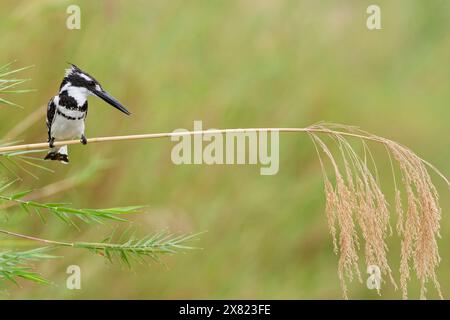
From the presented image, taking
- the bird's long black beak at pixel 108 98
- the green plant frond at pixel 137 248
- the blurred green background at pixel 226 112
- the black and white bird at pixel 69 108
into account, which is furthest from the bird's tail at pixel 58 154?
the green plant frond at pixel 137 248

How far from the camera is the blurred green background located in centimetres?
309

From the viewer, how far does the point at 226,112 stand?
3.64m

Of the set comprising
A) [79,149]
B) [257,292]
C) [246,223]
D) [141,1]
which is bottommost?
[257,292]

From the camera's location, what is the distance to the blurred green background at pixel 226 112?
3086 mm

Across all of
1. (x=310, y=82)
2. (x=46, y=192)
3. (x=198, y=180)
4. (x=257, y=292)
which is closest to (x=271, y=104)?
(x=310, y=82)

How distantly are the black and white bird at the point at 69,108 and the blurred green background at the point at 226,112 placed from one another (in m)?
0.47

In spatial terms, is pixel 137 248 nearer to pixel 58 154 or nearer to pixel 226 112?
pixel 58 154

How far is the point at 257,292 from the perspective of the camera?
3414 mm

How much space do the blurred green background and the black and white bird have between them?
0.47 metres

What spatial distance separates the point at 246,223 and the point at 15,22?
5.09 feet

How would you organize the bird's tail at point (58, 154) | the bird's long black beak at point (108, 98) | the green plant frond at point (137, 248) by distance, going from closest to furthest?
the green plant frond at point (137, 248)
the bird's long black beak at point (108, 98)
the bird's tail at point (58, 154)

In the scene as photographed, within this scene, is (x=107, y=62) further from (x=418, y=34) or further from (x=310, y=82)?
(x=418, y=34)

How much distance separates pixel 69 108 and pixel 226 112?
5.61 ft

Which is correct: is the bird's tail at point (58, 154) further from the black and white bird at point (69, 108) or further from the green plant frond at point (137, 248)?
the green plant frond at point (137, 248)
